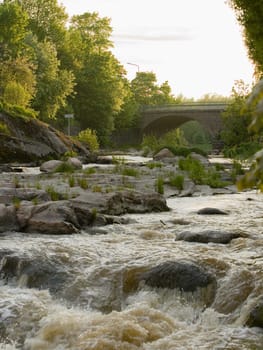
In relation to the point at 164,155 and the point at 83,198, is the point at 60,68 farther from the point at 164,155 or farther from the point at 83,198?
the point at 83,198

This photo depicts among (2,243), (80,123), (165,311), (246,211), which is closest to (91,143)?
(80,123)

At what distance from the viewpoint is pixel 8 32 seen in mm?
40781

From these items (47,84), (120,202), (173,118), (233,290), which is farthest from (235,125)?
(233,290)

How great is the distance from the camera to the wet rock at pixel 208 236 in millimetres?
7688

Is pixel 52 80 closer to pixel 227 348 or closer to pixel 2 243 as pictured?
pixel 2 243

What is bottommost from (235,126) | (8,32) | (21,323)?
(21,323)

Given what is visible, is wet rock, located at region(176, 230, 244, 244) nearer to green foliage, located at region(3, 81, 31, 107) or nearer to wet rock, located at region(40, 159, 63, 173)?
wet rock, located at region(40, 159, 63, 173)

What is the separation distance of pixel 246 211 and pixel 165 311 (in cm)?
613

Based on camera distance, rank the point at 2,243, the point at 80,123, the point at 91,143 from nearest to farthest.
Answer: the point at 2,243 < the point at 91,143 < the point at 80,123

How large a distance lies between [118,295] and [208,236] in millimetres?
2332

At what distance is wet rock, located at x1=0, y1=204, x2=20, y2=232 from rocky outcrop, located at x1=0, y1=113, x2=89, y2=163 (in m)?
14.9

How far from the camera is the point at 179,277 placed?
5891 mm

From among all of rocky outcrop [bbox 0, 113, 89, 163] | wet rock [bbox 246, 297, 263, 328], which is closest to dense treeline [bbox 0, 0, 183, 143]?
rocky outcrop [bbox 0, 113, 89, 163]

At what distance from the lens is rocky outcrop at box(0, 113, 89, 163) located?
77.3 feet
